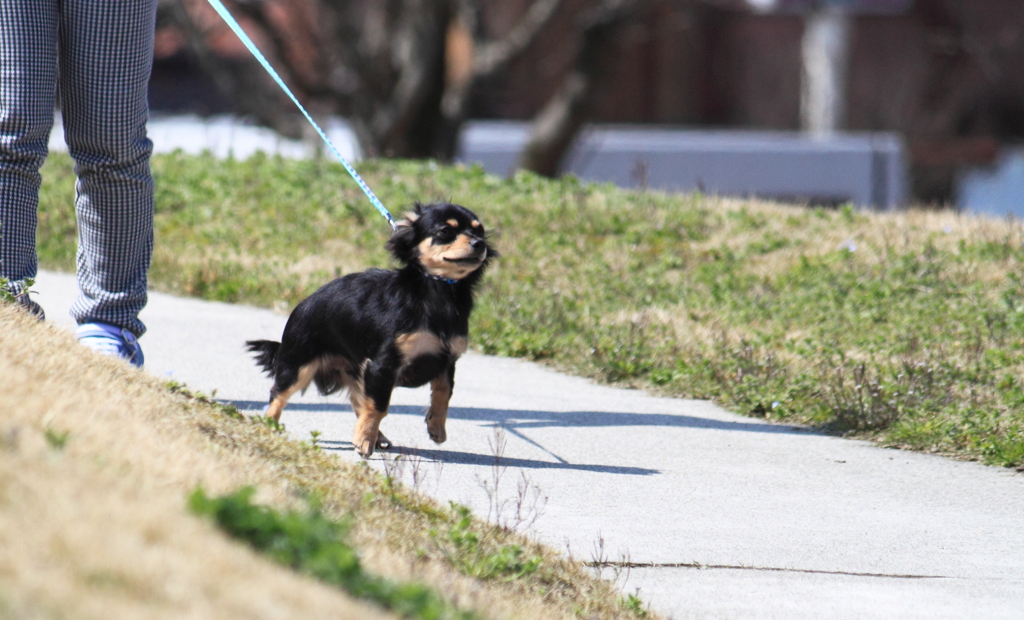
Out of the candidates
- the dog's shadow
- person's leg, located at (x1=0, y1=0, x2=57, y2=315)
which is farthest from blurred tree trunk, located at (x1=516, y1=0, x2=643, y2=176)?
person's leg, located at (x1=0, y1=0, x2=57, y2=315)

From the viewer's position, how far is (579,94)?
15.0 m

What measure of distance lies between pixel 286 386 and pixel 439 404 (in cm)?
58

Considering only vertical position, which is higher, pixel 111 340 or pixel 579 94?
pixel 579 94

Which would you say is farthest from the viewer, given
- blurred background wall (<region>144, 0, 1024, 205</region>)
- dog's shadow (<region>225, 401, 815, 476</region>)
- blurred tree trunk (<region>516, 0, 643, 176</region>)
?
blurred background wall (<region>144, 0, 1024, 205</region>)

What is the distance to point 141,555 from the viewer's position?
216cm

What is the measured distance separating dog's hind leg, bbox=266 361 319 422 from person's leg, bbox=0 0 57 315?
88cm

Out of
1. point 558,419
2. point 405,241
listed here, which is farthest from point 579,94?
point 405,241

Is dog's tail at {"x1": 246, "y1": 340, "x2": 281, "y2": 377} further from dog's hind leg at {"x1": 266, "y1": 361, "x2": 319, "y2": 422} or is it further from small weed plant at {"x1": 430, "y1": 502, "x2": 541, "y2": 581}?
small weed plant at {"x1": 430, "y1": 502, "x2": 541, "y2": 581}

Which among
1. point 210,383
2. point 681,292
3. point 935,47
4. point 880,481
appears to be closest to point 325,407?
point 210,383

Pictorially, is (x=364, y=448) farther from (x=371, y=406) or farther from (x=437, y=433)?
(x=437, y=433)

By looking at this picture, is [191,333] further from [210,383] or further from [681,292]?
[681,292]

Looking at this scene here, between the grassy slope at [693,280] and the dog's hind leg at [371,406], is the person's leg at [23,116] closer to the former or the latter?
the dog's hind leg at [371,406]

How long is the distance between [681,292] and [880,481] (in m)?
2.84

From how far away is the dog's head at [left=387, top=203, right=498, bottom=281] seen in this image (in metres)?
4.45
